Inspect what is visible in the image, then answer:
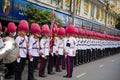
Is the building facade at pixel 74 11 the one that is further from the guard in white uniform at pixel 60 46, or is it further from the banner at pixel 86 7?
the guard in white uniform at pixel 60 46

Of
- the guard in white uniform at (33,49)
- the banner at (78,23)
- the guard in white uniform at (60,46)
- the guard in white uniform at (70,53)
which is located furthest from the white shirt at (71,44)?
the banner at (78,23)

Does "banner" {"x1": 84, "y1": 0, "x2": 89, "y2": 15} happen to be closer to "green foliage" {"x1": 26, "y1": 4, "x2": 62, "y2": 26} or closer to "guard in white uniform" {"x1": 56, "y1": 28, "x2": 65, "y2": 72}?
"green foliage" {"x1": 26, "y1": 4, "x2": 62, "y2": 26}

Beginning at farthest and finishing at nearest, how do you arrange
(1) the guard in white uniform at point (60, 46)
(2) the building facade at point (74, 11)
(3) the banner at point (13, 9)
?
(2) the building facade at point (74, 11), (3) the banner at point (13, 9), (1) the guard in white uniform at point (60, 46)

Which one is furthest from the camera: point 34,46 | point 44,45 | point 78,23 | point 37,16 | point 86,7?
point 86,7

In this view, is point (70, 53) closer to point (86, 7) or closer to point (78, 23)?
point (78, 23)

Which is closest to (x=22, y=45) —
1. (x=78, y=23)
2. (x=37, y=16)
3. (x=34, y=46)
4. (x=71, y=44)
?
(x=34, y=46)

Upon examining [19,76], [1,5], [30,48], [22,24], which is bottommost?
[19,76]

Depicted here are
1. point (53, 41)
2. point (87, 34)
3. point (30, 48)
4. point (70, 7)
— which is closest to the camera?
point (30, 48)

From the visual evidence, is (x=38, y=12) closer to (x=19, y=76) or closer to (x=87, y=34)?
(x=87, y=34)

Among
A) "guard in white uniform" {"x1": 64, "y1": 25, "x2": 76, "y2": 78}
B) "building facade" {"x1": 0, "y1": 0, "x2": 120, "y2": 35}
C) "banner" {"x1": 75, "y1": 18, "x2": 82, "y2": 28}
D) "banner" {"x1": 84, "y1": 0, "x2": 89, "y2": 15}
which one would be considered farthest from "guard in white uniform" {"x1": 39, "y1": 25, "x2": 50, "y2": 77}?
"banner" {"x1": 84, "y1": 0, "x2": 89, "y2": 15}

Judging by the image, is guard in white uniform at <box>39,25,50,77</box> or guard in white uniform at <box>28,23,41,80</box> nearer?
guard in white uniform at <box>28,23,41,80</box>

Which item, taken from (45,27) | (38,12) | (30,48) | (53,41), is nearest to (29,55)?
(30,48)

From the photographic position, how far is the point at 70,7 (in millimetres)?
33094

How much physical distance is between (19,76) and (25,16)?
8467 millimetres
